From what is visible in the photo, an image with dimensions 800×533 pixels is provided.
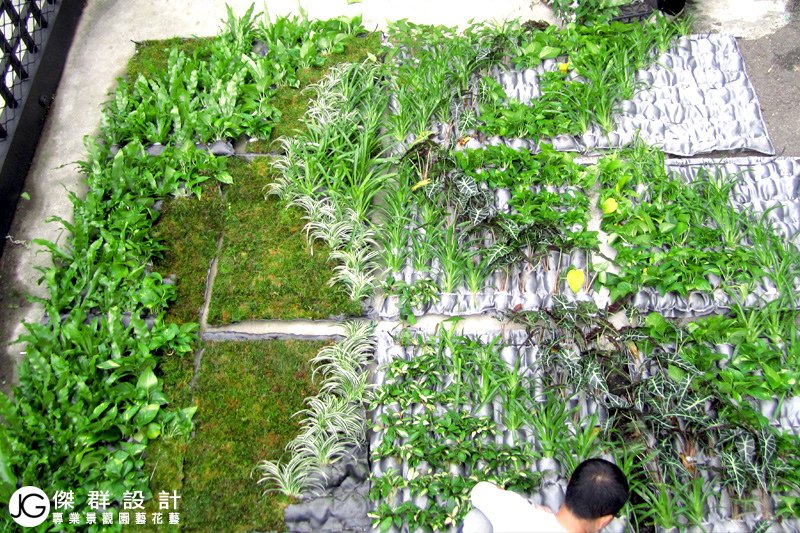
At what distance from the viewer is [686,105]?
17.9 ft

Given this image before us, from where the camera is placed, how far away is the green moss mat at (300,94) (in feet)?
17.7

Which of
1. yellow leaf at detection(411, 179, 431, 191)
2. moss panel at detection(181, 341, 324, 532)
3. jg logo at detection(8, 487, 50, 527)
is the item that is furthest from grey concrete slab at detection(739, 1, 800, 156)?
jg logo at detection(8, 487, 50, 527)

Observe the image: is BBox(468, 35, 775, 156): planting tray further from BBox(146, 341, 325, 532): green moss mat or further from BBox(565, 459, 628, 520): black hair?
BBox(565, 459, 628, 520): black hair

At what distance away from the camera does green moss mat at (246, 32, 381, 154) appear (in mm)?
5387

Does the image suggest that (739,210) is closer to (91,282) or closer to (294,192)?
(294,192)

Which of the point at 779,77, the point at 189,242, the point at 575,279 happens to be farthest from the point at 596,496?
the point at 779,77

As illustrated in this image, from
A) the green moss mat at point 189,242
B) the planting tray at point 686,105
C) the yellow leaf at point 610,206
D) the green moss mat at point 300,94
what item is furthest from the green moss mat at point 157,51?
the yellow leaf at point 610,206

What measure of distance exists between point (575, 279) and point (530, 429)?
102 cm

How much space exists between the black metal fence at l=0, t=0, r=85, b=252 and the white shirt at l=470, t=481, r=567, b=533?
3719 mm

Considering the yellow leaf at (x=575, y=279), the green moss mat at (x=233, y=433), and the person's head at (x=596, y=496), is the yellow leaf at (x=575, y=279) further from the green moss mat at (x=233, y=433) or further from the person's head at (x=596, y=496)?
the person's head at (x=596, y=496)

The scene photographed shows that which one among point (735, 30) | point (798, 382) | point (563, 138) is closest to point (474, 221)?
point (563, 138)

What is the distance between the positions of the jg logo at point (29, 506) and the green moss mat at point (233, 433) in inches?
19.4

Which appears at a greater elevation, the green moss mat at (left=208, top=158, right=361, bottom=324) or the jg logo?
the green moss mat at (left=208, top=158, right=361, bottom=324)

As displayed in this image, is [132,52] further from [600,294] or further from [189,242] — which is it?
[600,294]
